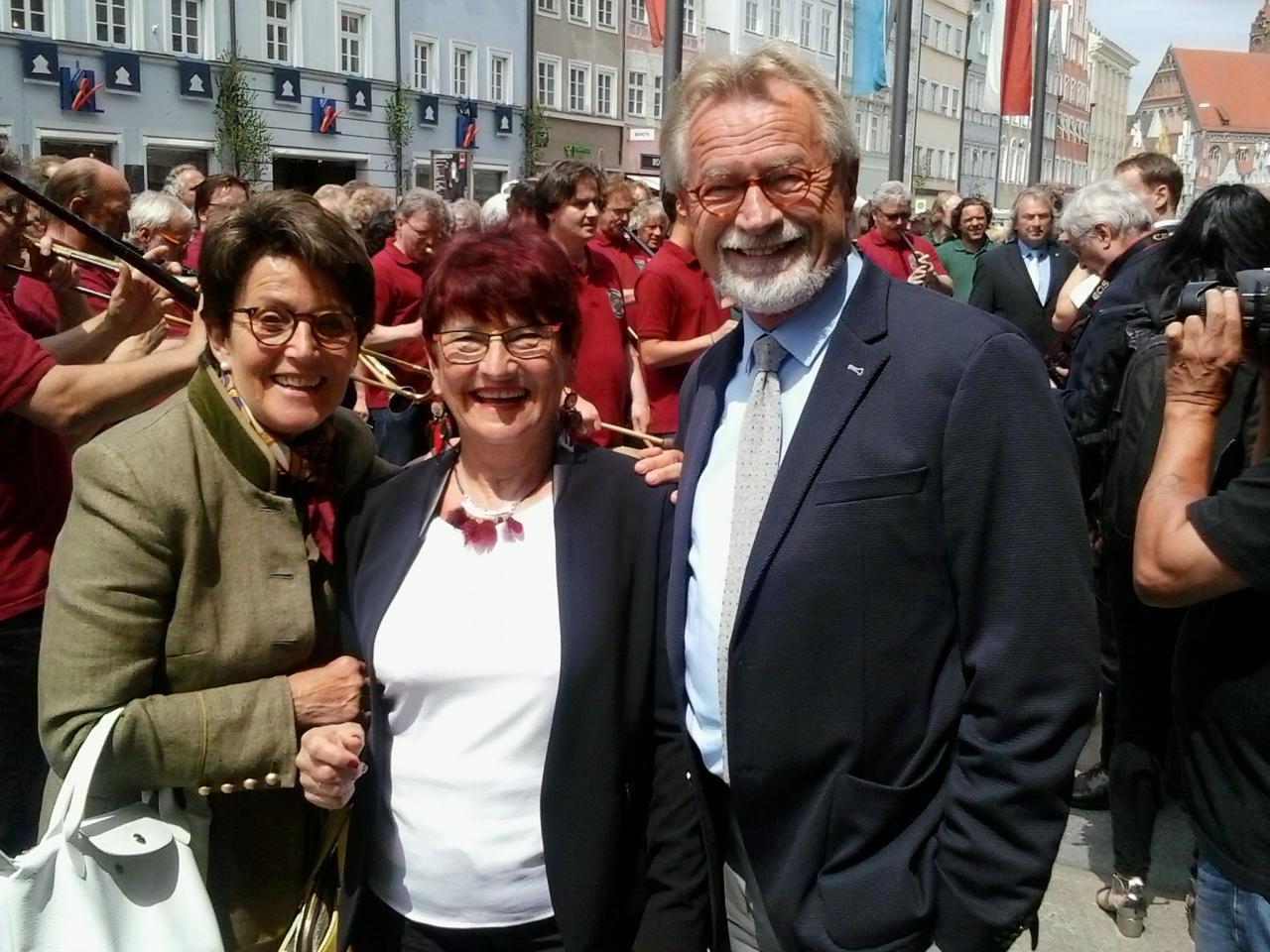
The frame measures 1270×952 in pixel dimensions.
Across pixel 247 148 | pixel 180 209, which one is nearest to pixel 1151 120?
pixel 247 148

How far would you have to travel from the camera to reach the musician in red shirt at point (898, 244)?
28.7 feet

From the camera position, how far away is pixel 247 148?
24469 millimetres

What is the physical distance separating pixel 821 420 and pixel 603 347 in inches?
144

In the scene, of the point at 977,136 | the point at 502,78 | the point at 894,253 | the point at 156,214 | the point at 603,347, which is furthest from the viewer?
the point at 977,136

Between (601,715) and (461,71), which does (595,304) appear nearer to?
(601,715)

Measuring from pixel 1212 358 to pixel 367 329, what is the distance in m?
1.59

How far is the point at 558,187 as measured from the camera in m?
5.69

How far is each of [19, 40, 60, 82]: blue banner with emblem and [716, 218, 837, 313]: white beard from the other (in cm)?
2344

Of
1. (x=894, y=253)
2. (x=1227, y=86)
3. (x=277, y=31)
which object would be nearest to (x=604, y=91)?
(x=277, y=31)

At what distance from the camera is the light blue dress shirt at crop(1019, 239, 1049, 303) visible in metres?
7.83

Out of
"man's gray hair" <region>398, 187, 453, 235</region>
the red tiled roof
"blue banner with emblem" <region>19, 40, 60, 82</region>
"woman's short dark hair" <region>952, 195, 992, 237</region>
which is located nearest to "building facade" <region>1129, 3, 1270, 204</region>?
the red tiled roof

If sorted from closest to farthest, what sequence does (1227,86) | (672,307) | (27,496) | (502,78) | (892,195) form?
(27,496) < (672,307) < (892,195) < (502,78) < (1227,86)

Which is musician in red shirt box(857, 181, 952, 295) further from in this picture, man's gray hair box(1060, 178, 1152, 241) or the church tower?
the church tower

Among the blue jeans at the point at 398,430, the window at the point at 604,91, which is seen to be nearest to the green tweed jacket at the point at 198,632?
the blue jeans at the point at 398,430
